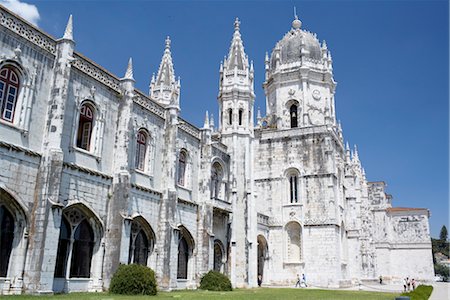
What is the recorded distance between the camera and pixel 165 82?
36.7 meters

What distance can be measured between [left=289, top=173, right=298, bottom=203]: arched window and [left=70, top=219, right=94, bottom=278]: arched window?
23.1 metres

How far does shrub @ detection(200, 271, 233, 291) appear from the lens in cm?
2450

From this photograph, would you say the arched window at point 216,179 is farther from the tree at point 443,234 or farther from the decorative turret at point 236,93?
the tree at point 443,234

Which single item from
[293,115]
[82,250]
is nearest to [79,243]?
[82,250]

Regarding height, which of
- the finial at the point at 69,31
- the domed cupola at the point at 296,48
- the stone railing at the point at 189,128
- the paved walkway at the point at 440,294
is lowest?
the paved walkway at the point at 440,294

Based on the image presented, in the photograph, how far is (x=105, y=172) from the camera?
2000 cm

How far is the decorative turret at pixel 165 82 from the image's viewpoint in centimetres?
3588

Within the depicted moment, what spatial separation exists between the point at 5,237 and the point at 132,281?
534cm

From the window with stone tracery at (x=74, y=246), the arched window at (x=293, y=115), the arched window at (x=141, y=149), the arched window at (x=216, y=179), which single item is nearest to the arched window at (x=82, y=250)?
the window with stone tracery at (x=74, y=246)

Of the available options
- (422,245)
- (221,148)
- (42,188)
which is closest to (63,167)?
(42,188)

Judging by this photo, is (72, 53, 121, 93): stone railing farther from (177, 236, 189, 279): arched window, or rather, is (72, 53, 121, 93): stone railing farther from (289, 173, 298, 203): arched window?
(289, 173, 298, 203): arched window

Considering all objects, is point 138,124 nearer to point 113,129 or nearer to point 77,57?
point 113,129

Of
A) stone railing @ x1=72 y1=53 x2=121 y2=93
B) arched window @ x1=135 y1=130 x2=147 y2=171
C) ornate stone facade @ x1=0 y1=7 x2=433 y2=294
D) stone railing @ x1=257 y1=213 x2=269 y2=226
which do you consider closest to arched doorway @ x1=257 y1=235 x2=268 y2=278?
ornate stone facade @ x1=0 y1=7 x2=433 y2=294

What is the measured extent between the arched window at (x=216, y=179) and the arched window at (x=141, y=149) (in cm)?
A: 775
